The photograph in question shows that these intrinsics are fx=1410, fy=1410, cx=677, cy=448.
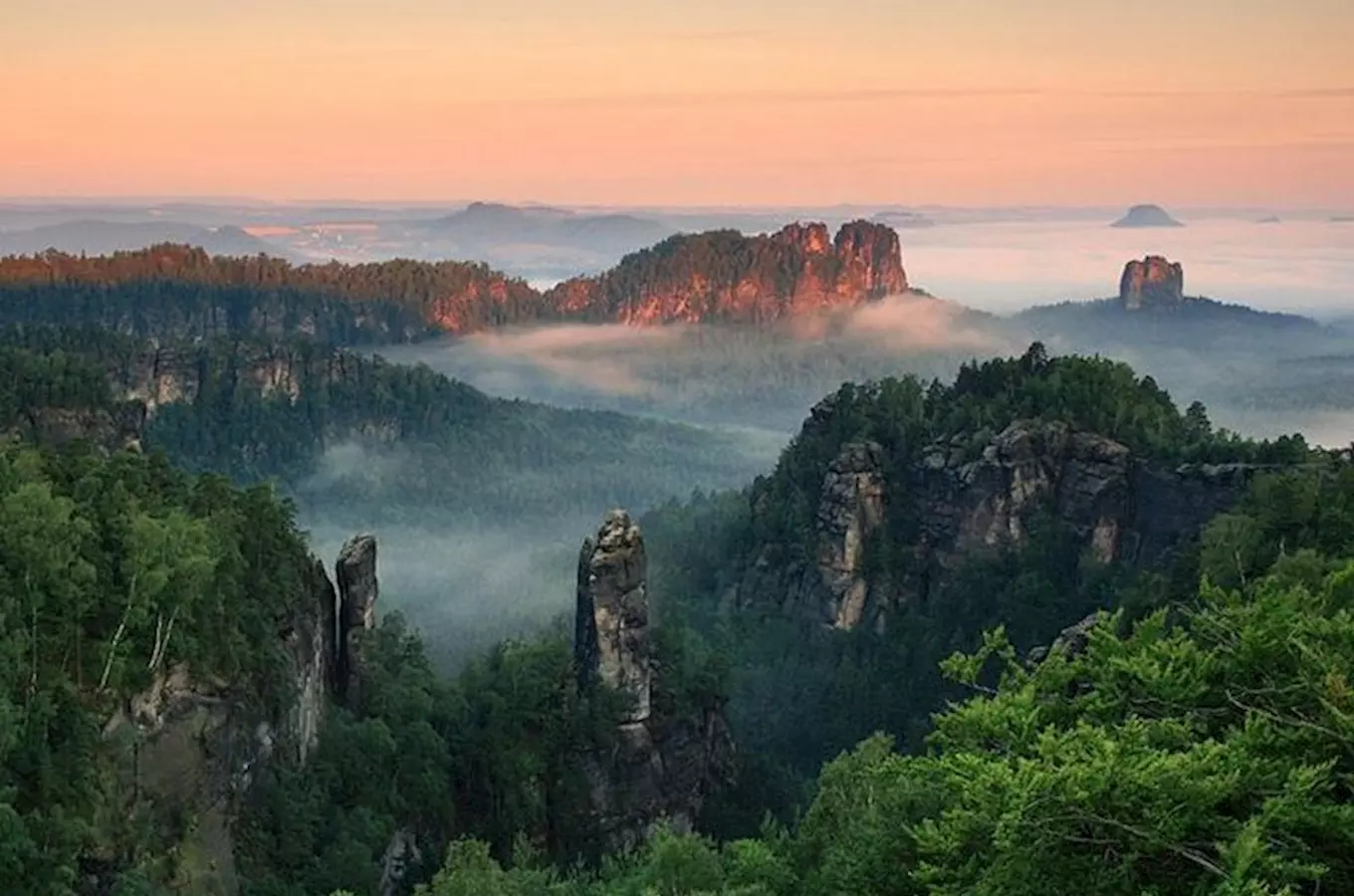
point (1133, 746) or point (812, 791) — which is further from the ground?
point (1133, 746)

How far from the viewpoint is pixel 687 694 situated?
2940 inches

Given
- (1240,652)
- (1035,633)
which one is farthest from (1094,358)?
(1240,652)

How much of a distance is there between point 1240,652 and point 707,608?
82.8 meters

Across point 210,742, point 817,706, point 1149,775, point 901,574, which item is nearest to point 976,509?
point 901,574

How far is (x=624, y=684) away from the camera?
229ft

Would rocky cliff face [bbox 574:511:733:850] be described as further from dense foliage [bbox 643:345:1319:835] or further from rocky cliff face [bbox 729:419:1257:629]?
rocky cliff face [bbox 729:419:1257:629]

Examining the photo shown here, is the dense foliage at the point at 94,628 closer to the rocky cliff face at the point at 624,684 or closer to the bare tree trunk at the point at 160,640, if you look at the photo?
the bare tree trunk at the point at 160,640

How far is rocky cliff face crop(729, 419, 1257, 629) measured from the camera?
3312 inches

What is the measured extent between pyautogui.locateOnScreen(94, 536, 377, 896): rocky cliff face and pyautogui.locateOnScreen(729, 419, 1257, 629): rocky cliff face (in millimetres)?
46978

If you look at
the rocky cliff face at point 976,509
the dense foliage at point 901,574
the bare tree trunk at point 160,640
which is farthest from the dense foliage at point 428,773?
the rocky cliff face at point 976,509

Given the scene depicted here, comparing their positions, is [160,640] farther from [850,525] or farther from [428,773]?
[850,525]

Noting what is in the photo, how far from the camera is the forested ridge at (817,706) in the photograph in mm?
20672

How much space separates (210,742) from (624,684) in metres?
26.4

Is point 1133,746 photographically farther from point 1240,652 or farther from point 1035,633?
point 1035,633
